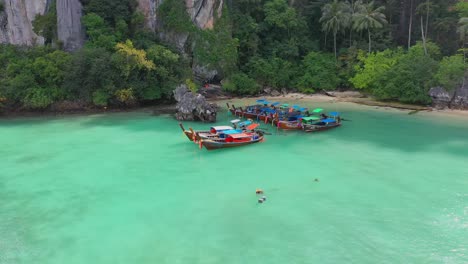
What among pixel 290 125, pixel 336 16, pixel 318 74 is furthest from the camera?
pixel 318 74

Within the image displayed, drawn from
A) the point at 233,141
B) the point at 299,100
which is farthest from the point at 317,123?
the point at 299,100

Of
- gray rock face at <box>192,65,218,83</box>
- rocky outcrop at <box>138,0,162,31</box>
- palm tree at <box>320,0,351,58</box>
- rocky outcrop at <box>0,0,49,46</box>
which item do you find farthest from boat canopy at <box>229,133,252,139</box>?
rocky outcrop at <box>0,0,49,46</box>

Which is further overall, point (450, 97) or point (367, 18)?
point (367, 18)

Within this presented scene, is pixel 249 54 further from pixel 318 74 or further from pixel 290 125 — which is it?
pixel 290 125

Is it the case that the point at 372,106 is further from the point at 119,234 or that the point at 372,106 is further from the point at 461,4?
the point at 119,234

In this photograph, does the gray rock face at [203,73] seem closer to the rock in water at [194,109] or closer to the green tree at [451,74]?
the rock in water at [194,109]

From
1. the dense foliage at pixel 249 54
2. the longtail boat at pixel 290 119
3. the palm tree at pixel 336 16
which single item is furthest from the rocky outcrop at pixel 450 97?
the palm tree at pixel 336 16
